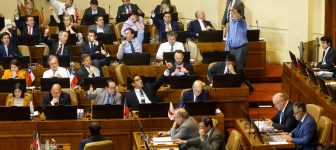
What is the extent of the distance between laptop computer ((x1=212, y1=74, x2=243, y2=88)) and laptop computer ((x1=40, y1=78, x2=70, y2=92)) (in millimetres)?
2267

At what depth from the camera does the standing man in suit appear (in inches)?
406

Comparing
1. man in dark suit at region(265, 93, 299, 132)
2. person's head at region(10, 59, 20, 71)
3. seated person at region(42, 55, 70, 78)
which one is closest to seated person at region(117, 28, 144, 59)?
seated person at region(42, 55, 70, 78)

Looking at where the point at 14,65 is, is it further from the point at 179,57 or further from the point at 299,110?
the point at 299,110

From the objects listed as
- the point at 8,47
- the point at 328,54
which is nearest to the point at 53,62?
the point at 8,47

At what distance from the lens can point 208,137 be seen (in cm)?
1041

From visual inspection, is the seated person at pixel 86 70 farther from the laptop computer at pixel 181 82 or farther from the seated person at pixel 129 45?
the laptop computer at pixel 181 82

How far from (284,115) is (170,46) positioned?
3972 millimetres

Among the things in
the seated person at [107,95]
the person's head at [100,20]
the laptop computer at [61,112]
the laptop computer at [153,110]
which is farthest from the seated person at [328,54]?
the person's head at [100,20]

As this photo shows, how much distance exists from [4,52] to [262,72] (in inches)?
186

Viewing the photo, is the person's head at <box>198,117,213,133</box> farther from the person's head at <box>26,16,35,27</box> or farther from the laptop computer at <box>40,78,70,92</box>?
the person's head at <box>26,16,35,27</box>

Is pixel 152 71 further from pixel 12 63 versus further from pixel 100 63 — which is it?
pixel 12 63

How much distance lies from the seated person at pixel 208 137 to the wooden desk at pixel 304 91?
6.67ft

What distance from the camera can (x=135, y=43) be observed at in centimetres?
1493

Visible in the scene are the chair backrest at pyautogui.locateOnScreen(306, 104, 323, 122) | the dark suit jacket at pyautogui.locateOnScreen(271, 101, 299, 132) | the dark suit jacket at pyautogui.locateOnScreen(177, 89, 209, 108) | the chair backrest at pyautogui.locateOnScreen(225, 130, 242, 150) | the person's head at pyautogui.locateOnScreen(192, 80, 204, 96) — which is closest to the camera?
the chair backrest at pyautogui.locateOnScreen(225, 130, 242, 150)
